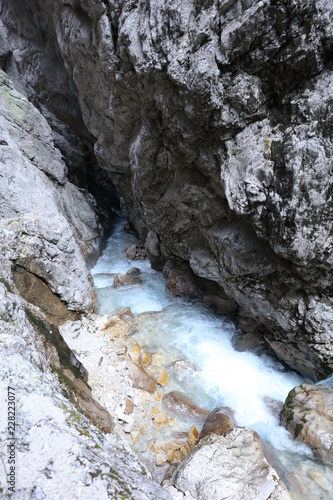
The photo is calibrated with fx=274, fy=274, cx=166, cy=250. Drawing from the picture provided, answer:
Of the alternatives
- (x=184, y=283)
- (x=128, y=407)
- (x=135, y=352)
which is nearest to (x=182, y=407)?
(x=128, y=407)

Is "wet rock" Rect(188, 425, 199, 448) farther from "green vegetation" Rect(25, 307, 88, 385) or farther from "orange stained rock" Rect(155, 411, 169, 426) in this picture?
"green vegetation" Rect(25, 307, 88, 385)

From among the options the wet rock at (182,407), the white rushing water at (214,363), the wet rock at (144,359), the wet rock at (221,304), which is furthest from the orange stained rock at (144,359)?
the wet rock at (221,304)

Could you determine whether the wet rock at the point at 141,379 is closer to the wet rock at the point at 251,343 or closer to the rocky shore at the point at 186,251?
the rocky shore at the point at 186,251

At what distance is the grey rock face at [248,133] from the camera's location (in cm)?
610

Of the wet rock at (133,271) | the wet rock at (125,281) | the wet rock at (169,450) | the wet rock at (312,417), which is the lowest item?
the wet rock at (169,450)

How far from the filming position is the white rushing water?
22.5 feet

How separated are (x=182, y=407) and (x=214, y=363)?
7.24 ft

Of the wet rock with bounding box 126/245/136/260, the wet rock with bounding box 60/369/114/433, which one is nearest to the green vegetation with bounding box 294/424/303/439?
the wet rock with bounding box 60/369/114/433

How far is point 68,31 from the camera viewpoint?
1294 cm

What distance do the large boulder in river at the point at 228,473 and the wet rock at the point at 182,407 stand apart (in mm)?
1273

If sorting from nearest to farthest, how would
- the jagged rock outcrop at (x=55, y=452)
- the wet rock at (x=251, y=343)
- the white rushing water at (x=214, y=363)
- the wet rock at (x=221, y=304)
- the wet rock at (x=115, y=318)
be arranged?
the jagged rock outcrop at (x=55, y=452) < the white rushing water at (x=214, y=363) < the wet rock at (x=251, y=343) < the wet rock at (x=115, y=318) < the wet rock at (x=221, y=304)

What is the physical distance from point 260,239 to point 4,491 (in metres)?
7.61

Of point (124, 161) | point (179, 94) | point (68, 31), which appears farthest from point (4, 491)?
point (68, 31)

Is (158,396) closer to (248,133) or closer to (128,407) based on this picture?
(128,407)
